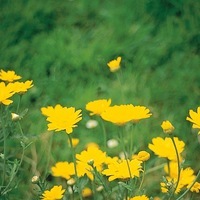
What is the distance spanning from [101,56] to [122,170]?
45.3 inches

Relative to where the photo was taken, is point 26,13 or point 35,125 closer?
point 35,125

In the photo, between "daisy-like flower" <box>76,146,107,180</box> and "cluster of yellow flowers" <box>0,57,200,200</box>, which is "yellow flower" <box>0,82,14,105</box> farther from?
"daisy-like flower" <box>76,146,107,180</box>

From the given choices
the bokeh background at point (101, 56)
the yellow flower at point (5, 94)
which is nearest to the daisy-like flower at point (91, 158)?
the yellow flower at point (5, 94)

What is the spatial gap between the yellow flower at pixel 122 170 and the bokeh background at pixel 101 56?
71 cm

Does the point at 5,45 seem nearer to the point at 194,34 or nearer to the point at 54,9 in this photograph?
the point at 54,9

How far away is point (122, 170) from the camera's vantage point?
3.54 ft

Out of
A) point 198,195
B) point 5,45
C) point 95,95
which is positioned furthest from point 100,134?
point 5,45

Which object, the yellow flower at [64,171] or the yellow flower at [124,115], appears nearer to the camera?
the yellow flower at [124,115]

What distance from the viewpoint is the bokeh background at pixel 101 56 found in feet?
6.34

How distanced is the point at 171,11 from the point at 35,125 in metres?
0.92

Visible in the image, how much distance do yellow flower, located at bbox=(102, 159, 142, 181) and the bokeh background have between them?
71 centimetres

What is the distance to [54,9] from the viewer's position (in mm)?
2443

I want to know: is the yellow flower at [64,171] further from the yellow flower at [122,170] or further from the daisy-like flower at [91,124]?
the daisy-like flower at [91,124]

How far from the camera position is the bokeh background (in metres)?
1.93
